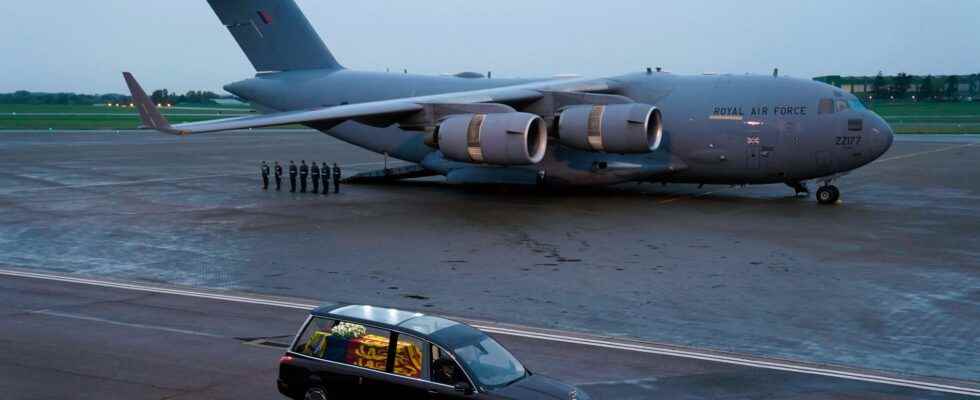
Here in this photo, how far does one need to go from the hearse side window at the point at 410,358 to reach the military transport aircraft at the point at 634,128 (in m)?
15.2

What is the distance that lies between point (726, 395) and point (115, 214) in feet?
59.2

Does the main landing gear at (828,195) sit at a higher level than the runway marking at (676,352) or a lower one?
higher

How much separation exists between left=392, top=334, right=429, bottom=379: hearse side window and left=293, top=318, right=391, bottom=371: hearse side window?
12cm

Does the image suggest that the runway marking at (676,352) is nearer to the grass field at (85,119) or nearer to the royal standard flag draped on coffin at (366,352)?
the royal standard flag draped on coffin at (366,352)

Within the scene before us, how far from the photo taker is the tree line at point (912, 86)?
5069 inches

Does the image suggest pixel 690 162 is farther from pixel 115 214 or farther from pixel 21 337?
pixel 21 337

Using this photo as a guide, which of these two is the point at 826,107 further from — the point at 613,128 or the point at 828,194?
the point at 613,128

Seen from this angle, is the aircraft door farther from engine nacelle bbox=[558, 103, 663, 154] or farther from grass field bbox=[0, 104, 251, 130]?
grass field bbox=[0, 104, 251, 130]

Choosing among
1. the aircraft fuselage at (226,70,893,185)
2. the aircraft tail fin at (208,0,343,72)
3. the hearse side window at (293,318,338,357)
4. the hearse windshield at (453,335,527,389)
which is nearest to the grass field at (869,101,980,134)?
the aircraft fuselage at (226,70,893,185)

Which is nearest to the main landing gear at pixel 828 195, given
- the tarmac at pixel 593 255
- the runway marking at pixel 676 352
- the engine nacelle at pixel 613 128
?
the tarmac at pixel 593 255

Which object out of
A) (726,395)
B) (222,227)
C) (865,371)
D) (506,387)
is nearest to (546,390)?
(506,387)

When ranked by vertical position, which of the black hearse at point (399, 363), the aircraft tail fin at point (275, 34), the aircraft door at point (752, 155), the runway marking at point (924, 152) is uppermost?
the aircraft tail fin at point (275, 34)

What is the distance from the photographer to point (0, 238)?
20.2m

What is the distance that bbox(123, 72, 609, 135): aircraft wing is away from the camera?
2319 cm
